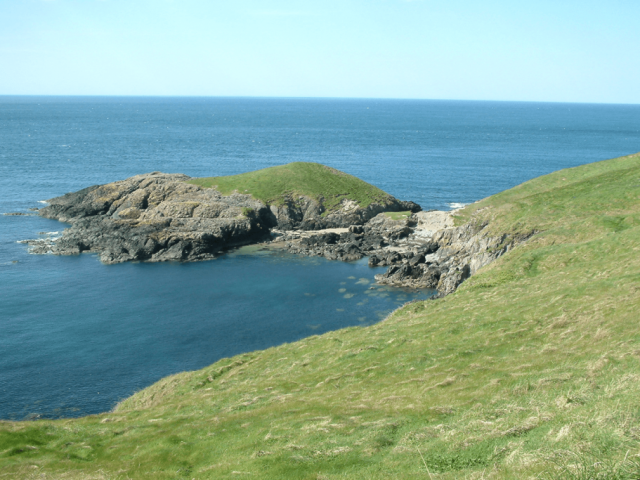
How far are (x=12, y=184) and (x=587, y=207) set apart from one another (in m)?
147

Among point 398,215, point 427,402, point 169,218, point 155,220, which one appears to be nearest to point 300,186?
point 398,215

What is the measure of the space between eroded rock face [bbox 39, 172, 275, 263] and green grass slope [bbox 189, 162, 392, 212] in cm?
392

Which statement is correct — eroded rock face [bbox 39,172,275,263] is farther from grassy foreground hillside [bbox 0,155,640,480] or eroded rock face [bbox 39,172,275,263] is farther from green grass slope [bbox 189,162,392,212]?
grassy foreground hillside [bbox 0,155,640,480]

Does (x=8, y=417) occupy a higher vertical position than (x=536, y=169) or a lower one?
lower

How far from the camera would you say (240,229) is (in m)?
96.4

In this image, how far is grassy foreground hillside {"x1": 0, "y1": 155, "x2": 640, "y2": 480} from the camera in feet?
53.6

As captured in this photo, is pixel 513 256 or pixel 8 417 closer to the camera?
pixel 8 417

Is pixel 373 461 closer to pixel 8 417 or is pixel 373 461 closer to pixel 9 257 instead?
pixel 8 417

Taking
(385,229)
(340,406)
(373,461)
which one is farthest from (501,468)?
(385,229)

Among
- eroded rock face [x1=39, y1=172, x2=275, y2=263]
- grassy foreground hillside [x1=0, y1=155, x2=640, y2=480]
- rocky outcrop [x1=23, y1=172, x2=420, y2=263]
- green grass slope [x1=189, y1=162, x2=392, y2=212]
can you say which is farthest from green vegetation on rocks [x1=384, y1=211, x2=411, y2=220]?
grassy foreground hillside [x1=0, y1=155, x2=640, y2=480]

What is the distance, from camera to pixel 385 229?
323ft

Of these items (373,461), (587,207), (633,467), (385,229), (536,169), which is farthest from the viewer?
(536,169)

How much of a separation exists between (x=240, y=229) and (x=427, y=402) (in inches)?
2990

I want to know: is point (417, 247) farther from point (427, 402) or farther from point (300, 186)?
point (427, 402)
